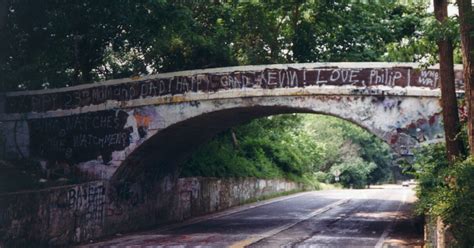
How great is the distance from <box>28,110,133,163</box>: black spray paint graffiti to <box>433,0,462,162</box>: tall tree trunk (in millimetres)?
9500

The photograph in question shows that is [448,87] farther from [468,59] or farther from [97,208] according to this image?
[97,208]

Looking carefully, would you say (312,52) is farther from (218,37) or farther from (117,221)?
(117,221)

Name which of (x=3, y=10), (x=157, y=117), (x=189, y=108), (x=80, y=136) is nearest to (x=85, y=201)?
(x=80, y=136)

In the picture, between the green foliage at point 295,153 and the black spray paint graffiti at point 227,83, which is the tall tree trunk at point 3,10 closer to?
Result: the black spray paint graffiti at point 227,83

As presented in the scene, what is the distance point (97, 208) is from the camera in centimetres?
1661

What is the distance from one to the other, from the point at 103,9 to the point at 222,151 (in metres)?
13.2

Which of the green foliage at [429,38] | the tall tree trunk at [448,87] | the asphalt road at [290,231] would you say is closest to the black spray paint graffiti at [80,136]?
the asphalt road at [290,231]

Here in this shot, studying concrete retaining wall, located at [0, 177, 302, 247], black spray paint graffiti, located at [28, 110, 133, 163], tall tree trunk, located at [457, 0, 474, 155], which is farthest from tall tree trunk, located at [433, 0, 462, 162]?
black spray paint graffiti, located at [28, 110, 133, 163]

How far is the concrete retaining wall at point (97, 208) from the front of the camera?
13.2m

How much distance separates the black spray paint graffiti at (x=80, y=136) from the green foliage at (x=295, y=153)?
572cm

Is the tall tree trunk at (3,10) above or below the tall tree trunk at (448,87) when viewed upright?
above

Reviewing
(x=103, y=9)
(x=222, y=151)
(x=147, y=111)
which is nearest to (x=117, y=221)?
(x=147, y=111)

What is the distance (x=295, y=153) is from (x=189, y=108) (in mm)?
27657

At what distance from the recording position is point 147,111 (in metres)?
17.3
